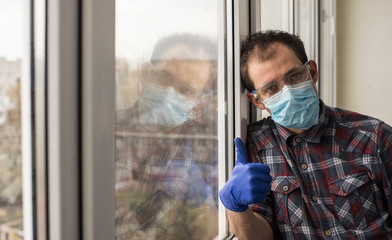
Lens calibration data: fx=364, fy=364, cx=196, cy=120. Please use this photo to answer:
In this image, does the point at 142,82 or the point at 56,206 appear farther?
the point at 142,82

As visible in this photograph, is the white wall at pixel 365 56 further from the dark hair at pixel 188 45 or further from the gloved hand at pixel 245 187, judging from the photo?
the gloved hand at pixel 245 187

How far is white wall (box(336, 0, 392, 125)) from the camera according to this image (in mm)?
3027

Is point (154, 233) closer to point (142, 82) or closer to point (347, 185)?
point (142, 82)

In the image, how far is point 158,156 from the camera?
988 millimetres

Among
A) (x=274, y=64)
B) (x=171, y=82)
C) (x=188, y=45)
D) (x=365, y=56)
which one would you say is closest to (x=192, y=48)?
(x=188, y=45)

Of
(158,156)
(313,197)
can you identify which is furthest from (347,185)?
(158,156)

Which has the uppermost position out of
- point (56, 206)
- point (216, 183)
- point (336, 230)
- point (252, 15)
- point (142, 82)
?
point (252, 15)

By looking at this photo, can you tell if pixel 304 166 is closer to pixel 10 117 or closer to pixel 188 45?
pixel 188 45

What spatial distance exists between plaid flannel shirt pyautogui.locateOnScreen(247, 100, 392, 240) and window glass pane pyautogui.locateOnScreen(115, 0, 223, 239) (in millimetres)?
216

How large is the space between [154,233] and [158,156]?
209 mm

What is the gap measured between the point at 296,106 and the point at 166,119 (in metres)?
0.44

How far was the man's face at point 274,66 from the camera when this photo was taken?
47.9 inches

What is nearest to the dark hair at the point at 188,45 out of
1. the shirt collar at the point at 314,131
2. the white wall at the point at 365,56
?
the shirt collar at the point at 314,131

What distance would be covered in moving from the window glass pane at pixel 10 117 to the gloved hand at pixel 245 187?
618mm
